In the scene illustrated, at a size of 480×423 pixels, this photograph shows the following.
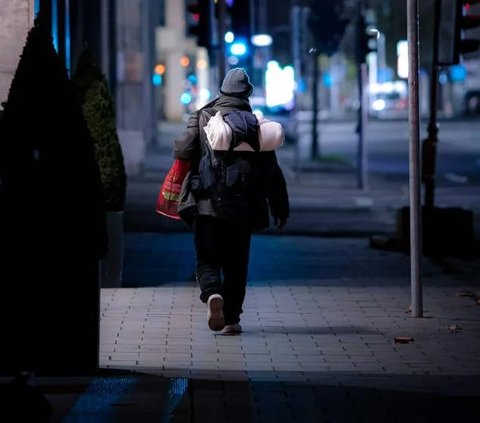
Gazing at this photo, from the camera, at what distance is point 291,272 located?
48.2ft

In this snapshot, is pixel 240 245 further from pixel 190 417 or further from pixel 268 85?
pixel 268 85

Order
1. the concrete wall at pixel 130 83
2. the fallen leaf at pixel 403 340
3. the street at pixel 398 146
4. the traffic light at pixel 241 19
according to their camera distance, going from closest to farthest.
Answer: the fallen leaf at pixel 403 340
the traffic light at pixel 241 19
the concrete wall at pixel 130 83
the street at pixel 398 146

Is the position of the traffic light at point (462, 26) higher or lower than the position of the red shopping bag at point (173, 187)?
higher

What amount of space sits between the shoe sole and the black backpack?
1.90ft

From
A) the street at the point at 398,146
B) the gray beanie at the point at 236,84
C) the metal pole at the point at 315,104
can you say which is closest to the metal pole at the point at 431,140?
the gray beanie at the point at 236,84

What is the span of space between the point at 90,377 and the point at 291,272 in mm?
6002

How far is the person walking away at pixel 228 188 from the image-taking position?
10.5 metres

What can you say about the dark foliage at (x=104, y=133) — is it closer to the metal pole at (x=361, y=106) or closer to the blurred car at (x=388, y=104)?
the metal pole at (x=361, y=106)

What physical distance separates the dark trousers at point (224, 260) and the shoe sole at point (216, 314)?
76mm

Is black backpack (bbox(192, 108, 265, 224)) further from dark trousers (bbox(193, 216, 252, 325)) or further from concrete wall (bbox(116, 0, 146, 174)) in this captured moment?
concrete wall (bbox(116, 0, 146, 174))

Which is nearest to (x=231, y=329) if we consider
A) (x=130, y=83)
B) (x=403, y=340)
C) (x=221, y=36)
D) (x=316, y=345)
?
(x=316, y=345)

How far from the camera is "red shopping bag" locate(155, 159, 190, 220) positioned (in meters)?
10.7

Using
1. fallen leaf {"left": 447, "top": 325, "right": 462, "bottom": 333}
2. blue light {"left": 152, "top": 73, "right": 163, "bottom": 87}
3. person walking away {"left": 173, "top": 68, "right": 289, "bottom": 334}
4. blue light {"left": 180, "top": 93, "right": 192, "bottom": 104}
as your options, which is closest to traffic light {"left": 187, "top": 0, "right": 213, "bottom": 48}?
person walking away {"left": 173, "top": 68, "right": 289, "bottom": 334}

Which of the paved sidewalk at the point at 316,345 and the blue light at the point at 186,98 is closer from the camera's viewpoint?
the paved sidewalk at the point at 316,345
